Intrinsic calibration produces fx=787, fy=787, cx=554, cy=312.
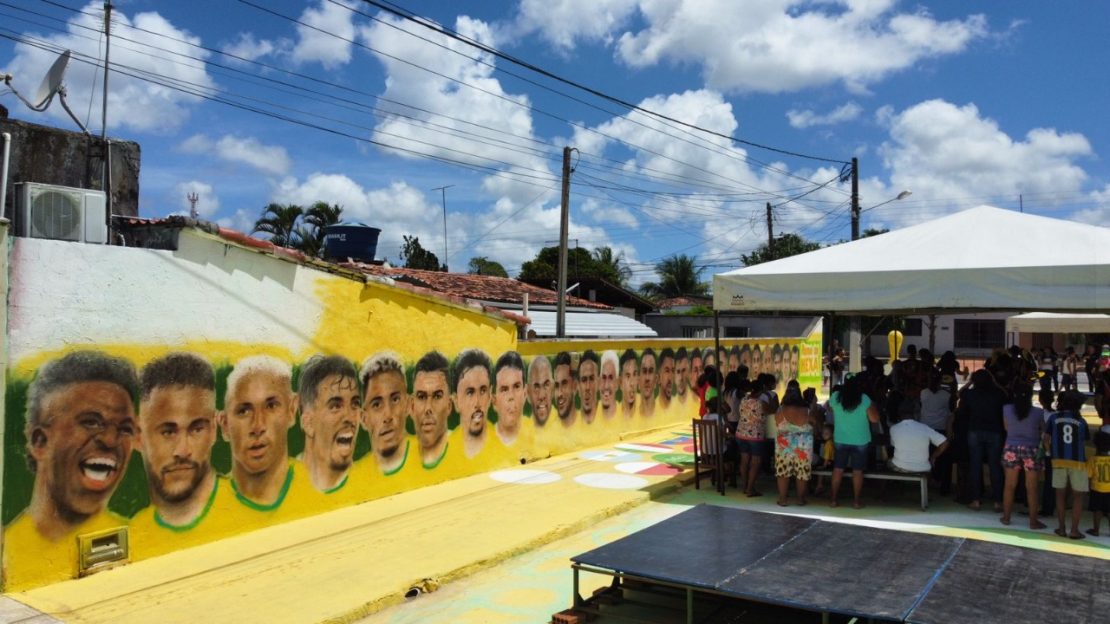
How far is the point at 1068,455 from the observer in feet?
24.3

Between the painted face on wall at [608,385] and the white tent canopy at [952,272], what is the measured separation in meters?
3.74

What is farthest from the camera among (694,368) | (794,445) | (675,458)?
(694,368)

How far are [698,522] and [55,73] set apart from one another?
21.9 ft

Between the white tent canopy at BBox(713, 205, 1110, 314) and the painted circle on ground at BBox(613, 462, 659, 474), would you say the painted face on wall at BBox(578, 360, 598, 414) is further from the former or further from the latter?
the white tent canopy at BBox(713, 205, 1110, 314)

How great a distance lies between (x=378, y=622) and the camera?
5.74 meters

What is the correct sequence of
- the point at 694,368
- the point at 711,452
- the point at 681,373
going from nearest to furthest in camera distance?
1. the point at 711,452
2. the point at 681,373
3. the point at 694,368

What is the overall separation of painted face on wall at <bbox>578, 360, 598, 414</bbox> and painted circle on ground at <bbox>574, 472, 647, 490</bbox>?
7.10ft

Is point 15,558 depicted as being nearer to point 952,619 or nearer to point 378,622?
point 378,622

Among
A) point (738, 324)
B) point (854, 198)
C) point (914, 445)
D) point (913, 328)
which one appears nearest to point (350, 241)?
point (914, 445)

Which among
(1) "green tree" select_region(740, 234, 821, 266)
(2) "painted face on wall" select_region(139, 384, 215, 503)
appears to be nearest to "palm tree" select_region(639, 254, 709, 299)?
(1) "green tree" select_region(740, 234, 821, 266)

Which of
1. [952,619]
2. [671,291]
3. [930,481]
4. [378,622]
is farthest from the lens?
[671,291]

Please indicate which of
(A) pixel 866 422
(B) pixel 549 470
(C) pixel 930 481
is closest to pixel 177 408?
(B) pixel 549 470

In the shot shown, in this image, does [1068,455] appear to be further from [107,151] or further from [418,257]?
[418,257]

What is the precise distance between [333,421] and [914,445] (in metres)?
6.36
